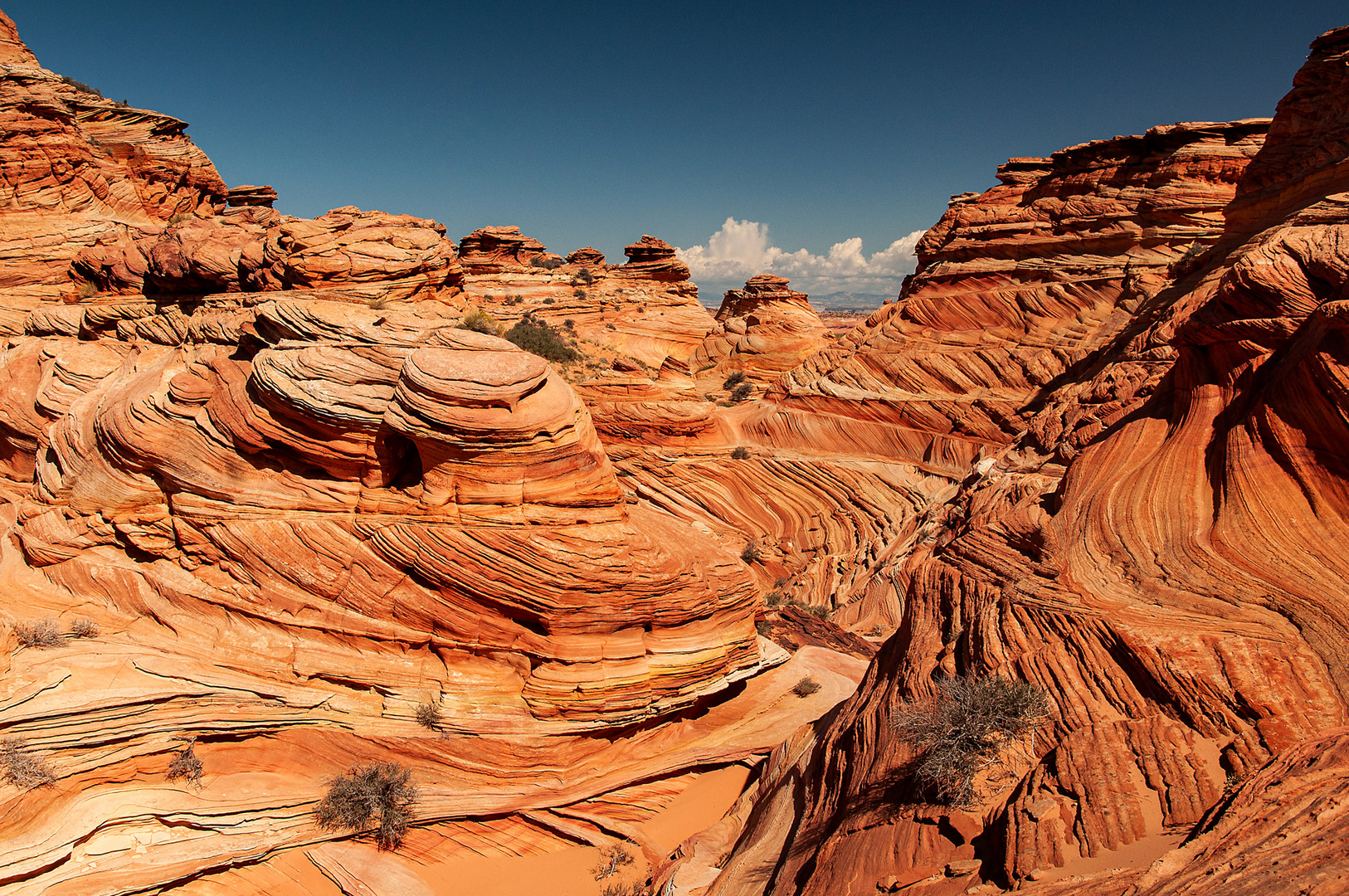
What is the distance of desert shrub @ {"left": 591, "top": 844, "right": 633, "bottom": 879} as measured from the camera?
8.95 m

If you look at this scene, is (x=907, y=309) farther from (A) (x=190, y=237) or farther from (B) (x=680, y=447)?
(A) (x=190, y=237)

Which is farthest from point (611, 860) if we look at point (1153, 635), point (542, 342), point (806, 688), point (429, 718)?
point (542, 342)

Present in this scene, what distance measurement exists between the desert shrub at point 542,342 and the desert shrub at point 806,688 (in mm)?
13705

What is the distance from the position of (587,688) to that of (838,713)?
154 inches

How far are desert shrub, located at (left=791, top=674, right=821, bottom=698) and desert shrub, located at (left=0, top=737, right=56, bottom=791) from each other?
10934 mm

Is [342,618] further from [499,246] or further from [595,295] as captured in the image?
[499,246]

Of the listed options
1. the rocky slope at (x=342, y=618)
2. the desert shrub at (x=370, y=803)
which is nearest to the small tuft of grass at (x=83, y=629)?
the rocky slope at (x=342, y=618)

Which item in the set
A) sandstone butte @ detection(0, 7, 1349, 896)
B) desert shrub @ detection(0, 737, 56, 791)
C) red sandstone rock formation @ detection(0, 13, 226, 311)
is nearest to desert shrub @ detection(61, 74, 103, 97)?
red sandstone rock formation @ detection(0, 13, 226, 311)

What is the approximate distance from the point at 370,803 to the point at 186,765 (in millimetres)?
2356

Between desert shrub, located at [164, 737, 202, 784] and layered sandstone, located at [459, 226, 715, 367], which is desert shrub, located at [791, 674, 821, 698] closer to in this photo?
desert shrub, located at [164, 737, 202, 784]

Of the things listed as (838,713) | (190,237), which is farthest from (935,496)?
(190,237)

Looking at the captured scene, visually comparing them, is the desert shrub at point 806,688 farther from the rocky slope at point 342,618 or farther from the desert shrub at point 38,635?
the desert shrub at point 38,635

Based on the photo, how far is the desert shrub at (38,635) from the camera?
7.91m

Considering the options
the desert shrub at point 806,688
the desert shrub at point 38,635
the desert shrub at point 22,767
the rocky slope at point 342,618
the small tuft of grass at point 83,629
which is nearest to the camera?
the desert shrub at point 22,767
